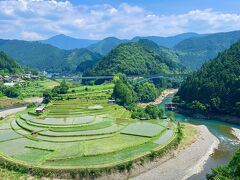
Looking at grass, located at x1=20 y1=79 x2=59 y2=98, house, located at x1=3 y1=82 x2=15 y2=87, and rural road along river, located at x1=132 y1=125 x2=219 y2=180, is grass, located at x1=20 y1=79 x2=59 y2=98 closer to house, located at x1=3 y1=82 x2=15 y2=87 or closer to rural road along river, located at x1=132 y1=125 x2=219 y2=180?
house, located at x1=3 y1=82 x2=15 y2=87

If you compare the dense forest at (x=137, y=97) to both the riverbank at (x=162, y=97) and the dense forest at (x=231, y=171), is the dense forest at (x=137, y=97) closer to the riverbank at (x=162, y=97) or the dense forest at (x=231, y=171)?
the riverbank at (x=162, y=97)

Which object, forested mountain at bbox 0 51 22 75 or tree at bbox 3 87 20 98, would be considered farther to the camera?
forested mountain at bbox 0 51 22 75

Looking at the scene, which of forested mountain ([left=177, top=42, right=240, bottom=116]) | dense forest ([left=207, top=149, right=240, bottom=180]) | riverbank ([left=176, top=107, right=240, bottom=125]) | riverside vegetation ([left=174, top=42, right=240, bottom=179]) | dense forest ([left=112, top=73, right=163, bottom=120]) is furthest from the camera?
forested mountain ([left=177, top=42, right=240, bottom=116])

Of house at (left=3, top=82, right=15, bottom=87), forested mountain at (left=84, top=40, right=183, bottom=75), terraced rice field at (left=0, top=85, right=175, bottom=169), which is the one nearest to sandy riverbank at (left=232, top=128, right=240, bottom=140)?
terraced rice field at (left=0, top=85, right=175, bottom=169)

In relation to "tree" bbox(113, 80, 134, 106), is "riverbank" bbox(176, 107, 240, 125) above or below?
below

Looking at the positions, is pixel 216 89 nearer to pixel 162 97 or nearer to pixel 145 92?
pixel 145 92

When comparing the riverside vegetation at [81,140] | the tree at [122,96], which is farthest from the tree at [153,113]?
the tree at [122,96]
